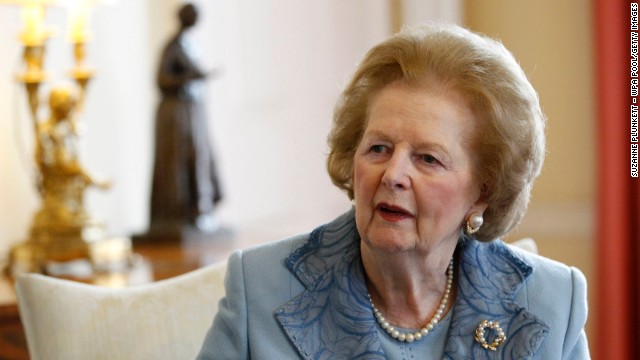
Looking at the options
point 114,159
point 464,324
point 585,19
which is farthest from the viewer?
point 114,159

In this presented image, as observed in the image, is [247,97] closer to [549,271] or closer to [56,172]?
[56,172]

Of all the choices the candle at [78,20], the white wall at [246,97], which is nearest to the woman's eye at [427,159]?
the candle at [78,20]

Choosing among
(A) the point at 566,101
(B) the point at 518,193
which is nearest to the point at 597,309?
(A) the point at 566,101

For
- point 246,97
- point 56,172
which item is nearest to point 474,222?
point 56,172

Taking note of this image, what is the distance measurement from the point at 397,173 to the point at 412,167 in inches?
1.7

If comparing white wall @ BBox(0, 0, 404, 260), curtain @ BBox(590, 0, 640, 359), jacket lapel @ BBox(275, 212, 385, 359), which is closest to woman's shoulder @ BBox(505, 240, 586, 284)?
jacket lapel @ BBox(275, 212, 385, 359)

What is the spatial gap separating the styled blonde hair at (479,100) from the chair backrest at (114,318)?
44 cm

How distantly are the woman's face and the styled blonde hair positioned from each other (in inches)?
1.3

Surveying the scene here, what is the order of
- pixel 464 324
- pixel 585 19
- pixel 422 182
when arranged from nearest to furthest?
pixel 422 182 → pixel 464 324 → pixel 585 19

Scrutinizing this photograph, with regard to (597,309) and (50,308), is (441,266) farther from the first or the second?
(597,309)

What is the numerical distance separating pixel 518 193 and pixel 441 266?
0.21m

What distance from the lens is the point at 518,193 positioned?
2148 millimetres

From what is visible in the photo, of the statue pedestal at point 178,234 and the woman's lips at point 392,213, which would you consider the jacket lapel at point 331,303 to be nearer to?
the woman's lips at point 392,213

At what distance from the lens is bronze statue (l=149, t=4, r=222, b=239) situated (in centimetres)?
373
